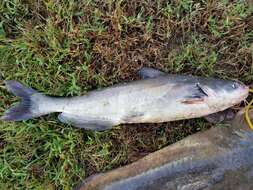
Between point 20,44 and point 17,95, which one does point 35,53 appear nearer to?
point 20,44

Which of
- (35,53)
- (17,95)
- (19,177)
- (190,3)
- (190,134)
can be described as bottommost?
(19,177)

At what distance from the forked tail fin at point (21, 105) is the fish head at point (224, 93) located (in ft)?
4.84

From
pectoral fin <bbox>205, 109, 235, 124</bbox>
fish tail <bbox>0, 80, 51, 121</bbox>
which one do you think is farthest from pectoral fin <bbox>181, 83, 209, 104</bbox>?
fish tail <bbox>0, 80, 51, 121</bbox>

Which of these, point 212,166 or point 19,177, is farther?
point 19,177

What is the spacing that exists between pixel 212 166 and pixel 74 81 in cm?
141

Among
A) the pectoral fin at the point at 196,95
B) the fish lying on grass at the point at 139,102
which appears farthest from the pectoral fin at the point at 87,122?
the pectoral fin at the point at 196,95

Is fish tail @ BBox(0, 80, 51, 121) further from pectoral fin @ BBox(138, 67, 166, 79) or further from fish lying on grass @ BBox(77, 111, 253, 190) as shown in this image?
pectoral fin @ BBox(138, 67, 166, 79)

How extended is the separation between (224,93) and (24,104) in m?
1.71

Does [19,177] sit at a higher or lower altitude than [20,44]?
→ lower

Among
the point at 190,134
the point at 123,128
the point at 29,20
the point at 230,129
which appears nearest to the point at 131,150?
the point at 123,128

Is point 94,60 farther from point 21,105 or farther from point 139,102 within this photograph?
point 21,105

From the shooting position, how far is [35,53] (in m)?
4.44

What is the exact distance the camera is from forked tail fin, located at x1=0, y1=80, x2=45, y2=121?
421 cm

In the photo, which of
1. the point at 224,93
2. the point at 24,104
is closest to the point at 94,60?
the point at 24,104
